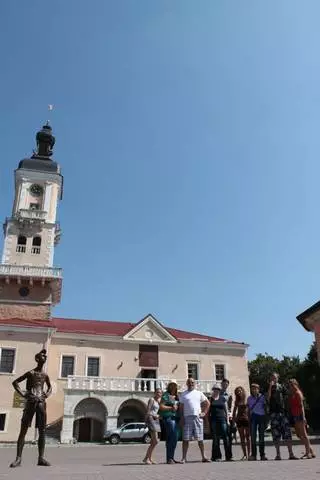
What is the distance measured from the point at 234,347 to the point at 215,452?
2827 centimetres

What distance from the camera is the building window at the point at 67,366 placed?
32750mm

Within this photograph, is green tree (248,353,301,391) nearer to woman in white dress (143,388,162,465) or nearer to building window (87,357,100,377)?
building window (87,357,100,377)

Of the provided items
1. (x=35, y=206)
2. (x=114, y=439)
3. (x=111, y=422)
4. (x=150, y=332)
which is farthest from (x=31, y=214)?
(x=114, y=439)

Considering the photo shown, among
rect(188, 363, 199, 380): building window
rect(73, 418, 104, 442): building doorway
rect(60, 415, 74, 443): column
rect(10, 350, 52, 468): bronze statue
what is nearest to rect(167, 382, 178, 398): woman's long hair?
rect(10, 350, 52, 468): bronze statue

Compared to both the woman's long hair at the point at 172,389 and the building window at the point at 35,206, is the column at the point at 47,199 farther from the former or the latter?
the woman's long hair at the point at 172,389

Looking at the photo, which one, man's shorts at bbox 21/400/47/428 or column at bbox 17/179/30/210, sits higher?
column at bbox 17/179/30/210

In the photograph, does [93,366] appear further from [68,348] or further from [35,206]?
[35,206]

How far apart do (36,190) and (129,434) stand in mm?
23624

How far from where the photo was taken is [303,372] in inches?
1988

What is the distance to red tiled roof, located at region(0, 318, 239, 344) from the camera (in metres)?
32.3

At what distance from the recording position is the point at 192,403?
31.2 ft

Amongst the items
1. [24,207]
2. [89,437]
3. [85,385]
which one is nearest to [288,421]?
[85,385]

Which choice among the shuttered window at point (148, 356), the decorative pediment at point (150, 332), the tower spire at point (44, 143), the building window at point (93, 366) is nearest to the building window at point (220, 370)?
the decorative pediment at point (150, 332)

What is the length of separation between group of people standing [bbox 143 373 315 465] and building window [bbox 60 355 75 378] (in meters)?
24.3
